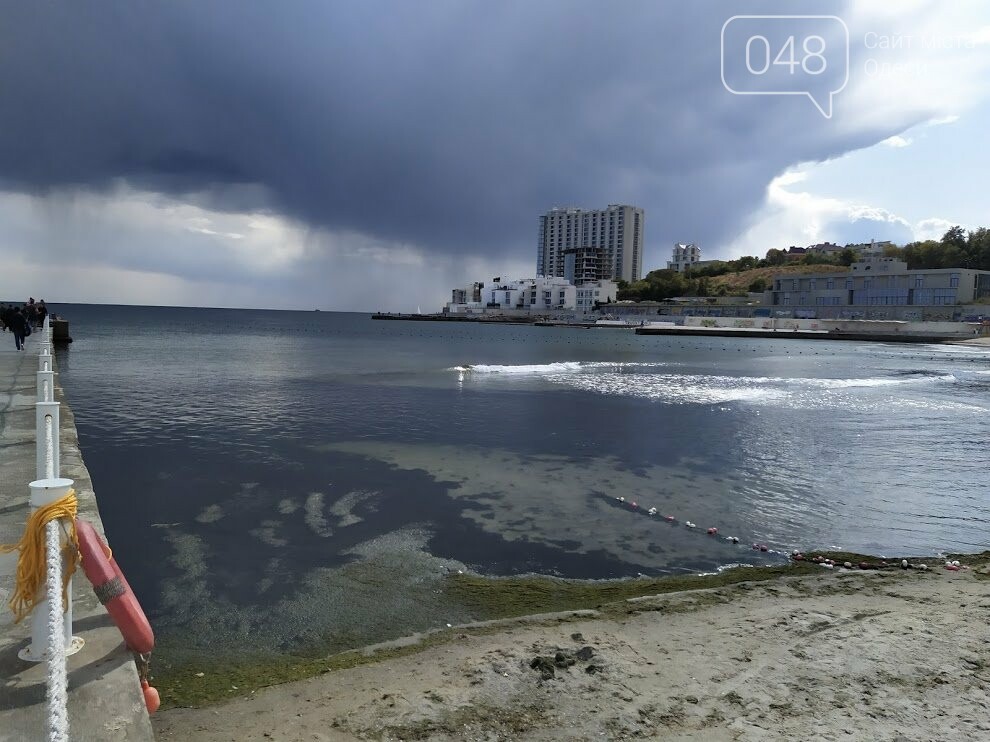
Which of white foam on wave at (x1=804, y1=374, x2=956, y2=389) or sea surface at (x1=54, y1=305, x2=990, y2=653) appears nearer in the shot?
sea surface at (x1=54, y1=305, x2=990, y2=653)

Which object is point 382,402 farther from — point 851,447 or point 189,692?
point 189,692

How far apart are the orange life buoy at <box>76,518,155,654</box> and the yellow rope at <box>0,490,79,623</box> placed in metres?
0.15

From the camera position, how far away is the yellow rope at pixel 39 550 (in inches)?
160

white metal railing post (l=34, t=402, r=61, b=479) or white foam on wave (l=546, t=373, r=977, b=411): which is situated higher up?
white metal railing post (l=34, t=402, r=61, b=479)

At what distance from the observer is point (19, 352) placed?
27.9 meters

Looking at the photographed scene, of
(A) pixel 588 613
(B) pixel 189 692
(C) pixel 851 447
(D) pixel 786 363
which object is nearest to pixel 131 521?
(B) pixel 189 692

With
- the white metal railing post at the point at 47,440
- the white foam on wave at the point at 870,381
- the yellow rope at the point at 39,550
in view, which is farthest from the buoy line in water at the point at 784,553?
the white foam on wave at the point at 870,381

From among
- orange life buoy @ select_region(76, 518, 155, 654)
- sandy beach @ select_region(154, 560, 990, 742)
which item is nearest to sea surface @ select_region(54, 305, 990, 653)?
sandy beach @ select_region(154, 560, 990, 742)

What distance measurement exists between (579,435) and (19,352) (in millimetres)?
25673

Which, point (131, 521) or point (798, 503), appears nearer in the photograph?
point (131, 521)

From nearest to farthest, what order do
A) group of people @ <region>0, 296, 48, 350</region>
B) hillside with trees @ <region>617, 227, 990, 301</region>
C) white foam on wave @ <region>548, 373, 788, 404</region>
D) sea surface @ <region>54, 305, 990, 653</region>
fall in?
sea surface @ <region>54, 305, 990, 653</region> < group of people @ <region>0, 296, 48, 350</region> < white foam on wave @ <region>548, 373, 788, 404</region> < hillside with trees @ <region>617, 227, 990, 301</region>

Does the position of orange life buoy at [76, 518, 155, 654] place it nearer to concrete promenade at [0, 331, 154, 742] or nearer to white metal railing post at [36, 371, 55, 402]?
concrete promenade at [0, 331, 154, 742]

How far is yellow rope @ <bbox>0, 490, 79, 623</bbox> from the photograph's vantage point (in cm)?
406

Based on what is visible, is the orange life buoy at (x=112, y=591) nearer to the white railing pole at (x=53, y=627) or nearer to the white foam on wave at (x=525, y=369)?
the white railing pole at (x=53, y=627)
